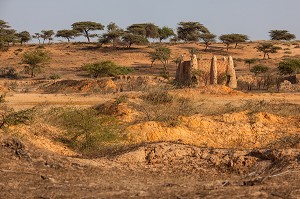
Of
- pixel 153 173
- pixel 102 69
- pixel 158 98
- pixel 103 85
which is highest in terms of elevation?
pixel 153 173

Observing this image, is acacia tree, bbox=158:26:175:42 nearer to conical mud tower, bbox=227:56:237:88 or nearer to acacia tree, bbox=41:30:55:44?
acacia tree, bbox=41:30:55:44

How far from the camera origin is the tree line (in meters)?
57.2

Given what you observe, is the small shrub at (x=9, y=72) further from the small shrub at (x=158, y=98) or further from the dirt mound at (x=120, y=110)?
the dirt mound at (x=120, y=110)

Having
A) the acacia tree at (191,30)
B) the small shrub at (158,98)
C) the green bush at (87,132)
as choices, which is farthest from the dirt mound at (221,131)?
the acacia tree at (191,30)

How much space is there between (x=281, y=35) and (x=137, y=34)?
2151cm

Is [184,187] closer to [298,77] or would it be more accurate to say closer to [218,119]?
[218,119]

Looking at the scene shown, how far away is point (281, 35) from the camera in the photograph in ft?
221

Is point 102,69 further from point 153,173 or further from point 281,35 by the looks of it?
point 281,35

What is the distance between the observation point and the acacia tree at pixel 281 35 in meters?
67.2

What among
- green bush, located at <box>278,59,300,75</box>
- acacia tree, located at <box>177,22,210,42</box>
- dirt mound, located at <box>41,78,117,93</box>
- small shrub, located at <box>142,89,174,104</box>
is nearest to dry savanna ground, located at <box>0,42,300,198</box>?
small shrub, located at <box>142,89,174,104</box>

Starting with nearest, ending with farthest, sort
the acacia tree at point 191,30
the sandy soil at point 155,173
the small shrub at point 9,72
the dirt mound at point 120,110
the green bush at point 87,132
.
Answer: the sandy soil at point 155,173 → the green bush at point 87,132 → the dirt mound at point 120,110 → the small shrub at point 9,72 → the acacia tree at point 191,30

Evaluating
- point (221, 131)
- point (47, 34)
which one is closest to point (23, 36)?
point (47, 34)

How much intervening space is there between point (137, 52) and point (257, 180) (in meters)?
50.0

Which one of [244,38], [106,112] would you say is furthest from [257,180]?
[244,38]
